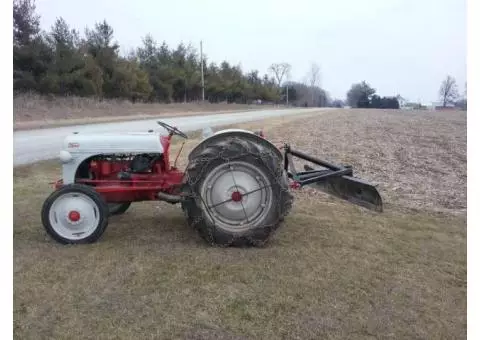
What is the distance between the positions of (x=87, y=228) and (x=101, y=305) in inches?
53.1

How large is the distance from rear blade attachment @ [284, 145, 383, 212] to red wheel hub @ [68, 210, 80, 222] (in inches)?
80.2

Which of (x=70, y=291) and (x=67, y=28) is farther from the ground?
(x=67, y=28)

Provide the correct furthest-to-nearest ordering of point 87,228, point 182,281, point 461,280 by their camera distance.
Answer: point 87,228 < point 461,280 < point 182,281

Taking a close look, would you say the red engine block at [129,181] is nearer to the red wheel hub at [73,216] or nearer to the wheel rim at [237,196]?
the red wheel hub at [73,216]

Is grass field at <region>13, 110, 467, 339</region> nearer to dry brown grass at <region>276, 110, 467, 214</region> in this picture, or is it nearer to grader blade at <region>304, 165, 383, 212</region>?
grader blade at <region>304, 165, 383, 212</region>

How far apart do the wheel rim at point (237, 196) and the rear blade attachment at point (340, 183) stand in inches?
20.9

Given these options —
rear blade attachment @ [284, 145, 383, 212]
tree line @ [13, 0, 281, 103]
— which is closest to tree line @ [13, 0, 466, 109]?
tree line @ [13, 0, 281, 103]

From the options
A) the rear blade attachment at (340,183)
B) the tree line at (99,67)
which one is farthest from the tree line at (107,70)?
the rear blade attachment at (340,183)

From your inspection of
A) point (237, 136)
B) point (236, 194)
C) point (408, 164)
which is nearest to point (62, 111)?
point (408, 164)

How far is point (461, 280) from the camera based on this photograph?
155 inches

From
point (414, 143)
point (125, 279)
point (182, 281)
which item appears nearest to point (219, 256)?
point (182, 281)

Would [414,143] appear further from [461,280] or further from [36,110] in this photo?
[36,110]

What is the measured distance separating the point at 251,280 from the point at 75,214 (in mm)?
1754

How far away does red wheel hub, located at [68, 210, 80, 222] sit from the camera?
444 cm
